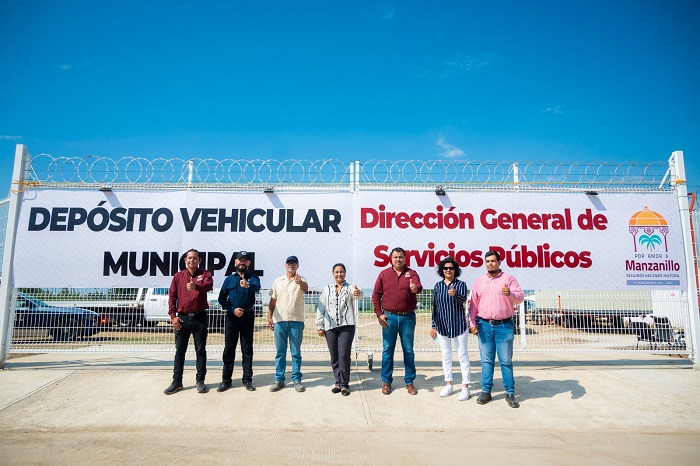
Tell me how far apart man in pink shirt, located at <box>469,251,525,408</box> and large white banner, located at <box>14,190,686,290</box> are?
4.44 feet

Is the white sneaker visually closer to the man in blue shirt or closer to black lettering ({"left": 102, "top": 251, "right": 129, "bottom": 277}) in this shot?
the man in blue shirt

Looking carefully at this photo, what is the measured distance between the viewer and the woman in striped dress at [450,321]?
17.3ft

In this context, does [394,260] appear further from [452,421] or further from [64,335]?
[64,335]

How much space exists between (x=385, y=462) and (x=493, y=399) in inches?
89.7

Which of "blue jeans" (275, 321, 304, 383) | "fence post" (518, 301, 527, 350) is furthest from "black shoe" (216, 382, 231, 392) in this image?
"fence post" (518, 301, 527, 350)

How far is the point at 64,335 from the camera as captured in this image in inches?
252

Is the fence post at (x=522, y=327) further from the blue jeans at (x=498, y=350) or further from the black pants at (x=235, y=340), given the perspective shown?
the black pants at (x=235, y=340)

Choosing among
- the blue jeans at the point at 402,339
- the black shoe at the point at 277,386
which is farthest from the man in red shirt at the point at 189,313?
the blue jeans at the point at 402,339

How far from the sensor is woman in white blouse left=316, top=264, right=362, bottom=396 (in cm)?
538

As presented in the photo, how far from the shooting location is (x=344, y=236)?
21.7 ft

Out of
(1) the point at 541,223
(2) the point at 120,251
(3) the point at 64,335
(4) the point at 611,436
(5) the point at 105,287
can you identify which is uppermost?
(1) the point at 541,223

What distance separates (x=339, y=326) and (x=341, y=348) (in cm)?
29

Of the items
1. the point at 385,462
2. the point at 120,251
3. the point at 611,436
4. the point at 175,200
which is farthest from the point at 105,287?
the point at 611,436

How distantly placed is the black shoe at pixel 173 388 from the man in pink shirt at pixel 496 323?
12.7 ft
